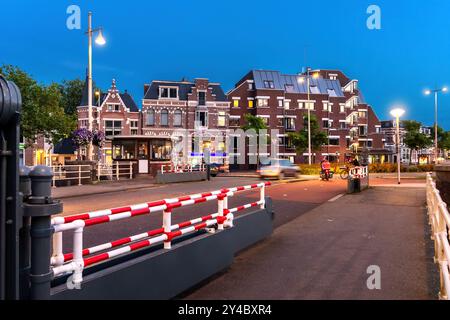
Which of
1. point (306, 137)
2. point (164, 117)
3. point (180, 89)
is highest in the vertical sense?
point (180, 89)

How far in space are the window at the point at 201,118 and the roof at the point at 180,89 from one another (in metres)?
3.08

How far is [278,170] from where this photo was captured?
1299 inches

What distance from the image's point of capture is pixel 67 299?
12.0 feet

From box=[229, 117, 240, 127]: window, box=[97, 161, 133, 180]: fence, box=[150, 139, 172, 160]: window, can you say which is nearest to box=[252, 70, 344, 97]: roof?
box=[229, 117, 240, 127]: window

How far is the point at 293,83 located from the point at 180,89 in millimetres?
20597

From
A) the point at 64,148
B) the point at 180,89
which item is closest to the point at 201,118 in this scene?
the point at 180,89

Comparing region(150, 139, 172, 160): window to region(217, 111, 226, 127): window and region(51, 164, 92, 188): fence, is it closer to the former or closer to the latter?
region(51, 164, 92, 188): fence

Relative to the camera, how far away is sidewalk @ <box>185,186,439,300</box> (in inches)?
218

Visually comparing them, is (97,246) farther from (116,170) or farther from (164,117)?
(164,117)

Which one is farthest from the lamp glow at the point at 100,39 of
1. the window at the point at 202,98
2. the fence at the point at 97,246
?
the window at the point at 202,98

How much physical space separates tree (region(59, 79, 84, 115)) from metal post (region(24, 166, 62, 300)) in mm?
89164

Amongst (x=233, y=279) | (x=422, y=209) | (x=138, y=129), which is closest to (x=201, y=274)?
(x=233, y=279)

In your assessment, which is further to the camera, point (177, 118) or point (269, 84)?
point (269, 84)
